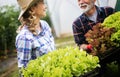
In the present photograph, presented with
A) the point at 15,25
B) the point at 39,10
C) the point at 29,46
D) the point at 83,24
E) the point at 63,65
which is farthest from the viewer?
the point at 15,25

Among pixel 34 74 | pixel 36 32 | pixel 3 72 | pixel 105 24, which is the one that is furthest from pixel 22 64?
pixel 3 72

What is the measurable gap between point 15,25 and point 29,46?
6122 mm

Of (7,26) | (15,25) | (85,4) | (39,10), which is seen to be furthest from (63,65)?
(7,26)

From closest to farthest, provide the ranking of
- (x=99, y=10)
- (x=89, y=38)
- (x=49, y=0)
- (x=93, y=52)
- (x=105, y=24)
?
(x=93, y=52) < (x=89, y=38) < (x=105, y=24) < (x=99, y=10) < (x=49, y=0)

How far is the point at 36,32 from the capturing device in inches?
163

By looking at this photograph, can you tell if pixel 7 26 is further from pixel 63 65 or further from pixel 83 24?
pixel 63 65

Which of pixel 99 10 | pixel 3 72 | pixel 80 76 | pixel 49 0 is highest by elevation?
pixel 49 0

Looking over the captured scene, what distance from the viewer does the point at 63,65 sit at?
324 centimetres

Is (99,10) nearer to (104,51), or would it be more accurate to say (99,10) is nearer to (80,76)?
(104,51)

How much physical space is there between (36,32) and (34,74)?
1.00m

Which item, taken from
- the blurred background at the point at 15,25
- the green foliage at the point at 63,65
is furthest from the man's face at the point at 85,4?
the blurred background at the point at 15,25

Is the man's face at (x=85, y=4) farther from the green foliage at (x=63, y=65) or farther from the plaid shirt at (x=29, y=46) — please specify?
the green foliage at (x=63, y=65)

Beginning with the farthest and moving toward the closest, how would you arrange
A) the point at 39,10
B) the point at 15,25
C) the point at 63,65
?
the point at 15,25
the point at 39,10
the point at 63,65

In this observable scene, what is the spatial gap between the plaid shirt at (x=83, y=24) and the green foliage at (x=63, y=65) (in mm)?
1158
